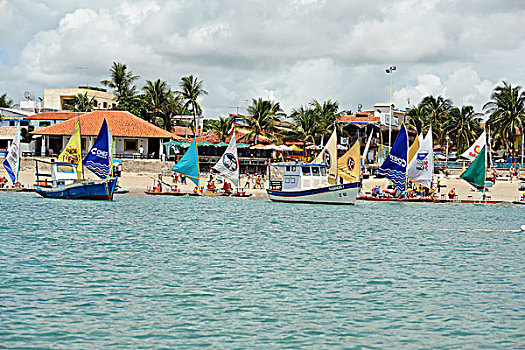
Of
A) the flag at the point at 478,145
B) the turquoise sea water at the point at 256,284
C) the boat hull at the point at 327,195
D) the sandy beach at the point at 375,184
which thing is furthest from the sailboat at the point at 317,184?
the turquoise sea water at the point at 256,284

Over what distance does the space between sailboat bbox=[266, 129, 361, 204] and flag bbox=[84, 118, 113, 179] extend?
12.3 metres

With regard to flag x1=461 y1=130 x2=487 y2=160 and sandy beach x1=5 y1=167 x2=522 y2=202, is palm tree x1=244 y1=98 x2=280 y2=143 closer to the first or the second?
sandy beach x1=5 y1=167 x2=522 y2=202

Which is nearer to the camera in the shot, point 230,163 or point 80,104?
point 230,163

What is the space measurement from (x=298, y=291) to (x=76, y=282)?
20.8 feet

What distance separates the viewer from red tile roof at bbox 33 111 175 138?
7094cm

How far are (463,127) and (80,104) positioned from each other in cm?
5616

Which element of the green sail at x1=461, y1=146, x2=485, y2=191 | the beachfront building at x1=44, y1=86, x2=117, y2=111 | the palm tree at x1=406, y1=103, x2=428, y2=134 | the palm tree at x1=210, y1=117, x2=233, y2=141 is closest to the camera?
the green sail at x1=461, y1=146, x2=485, y2=191

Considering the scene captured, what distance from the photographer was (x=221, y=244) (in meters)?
26.5

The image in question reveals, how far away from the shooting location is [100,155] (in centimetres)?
4419

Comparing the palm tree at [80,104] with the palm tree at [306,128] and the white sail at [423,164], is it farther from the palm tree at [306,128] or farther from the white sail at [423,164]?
the white sail at [423,164]

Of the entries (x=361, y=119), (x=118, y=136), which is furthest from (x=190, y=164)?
(x=361, y=119)

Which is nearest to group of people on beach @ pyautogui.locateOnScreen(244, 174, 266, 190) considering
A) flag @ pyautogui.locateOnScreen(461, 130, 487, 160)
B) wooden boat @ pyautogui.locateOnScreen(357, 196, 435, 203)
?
wooden boat @ pyautogui.locateOnScreen(357, 196, 435, 203)

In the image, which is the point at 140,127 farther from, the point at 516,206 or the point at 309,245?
the point at 309,245

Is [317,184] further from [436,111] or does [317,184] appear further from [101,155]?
[436,111]
